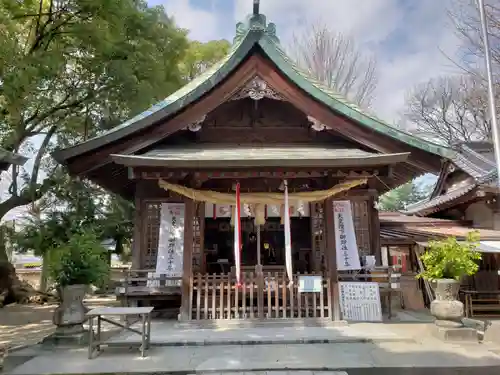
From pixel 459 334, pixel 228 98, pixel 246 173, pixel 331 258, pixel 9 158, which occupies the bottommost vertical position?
pixel 459 334

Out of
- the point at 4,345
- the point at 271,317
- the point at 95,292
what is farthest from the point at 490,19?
the point at 95,292

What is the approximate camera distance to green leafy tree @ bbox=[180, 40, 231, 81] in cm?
2192

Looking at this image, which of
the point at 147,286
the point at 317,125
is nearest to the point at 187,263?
the point at 147,286

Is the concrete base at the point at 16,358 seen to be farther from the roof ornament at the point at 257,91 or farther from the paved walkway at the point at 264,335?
the roof ornament at the point at 257,91

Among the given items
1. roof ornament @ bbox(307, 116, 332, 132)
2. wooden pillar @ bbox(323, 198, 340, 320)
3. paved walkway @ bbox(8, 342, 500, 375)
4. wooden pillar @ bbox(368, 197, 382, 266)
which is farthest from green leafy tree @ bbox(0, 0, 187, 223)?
wooden pillar @ bbox(368, 197, 382, 266)

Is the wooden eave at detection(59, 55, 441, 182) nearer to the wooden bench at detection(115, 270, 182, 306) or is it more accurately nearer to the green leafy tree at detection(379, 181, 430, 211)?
the wooden bench at detection(115, 270, 182, 306)

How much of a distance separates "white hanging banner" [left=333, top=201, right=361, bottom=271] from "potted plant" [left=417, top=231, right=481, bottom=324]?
2.03 meters

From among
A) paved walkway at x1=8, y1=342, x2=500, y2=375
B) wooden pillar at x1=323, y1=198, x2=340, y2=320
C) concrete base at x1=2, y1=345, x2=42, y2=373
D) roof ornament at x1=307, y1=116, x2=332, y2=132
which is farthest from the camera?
roof ornament at x1=307, y1=116, x2=332, y2=132

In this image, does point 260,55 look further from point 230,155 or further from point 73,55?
point 73,55

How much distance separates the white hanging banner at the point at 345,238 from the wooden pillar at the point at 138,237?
16.3 feet

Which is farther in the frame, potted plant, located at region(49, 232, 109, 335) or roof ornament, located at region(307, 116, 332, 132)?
roof ornament, located at region(307, 116, 332, 132)

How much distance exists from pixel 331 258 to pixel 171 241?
12.8 ft

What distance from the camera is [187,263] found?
8547 mm

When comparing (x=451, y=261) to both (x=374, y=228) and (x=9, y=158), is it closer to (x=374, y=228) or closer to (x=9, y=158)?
(x=374, y=228)
